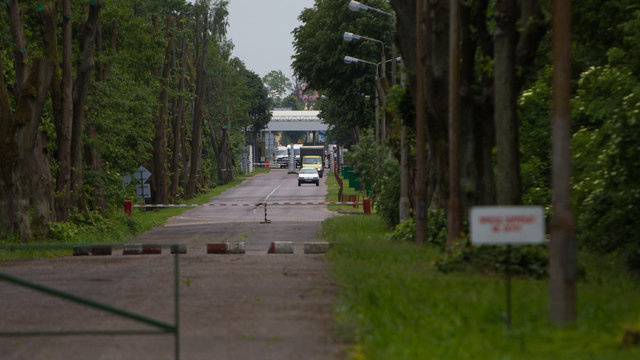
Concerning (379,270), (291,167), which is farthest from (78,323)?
(291,167)

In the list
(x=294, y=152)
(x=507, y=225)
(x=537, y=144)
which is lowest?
Answer: (x=507, y=225)

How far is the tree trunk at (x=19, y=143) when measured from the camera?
64.1 feet

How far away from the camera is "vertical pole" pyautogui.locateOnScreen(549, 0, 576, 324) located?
7988 mm

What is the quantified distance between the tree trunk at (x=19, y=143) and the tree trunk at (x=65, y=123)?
11.9 feet

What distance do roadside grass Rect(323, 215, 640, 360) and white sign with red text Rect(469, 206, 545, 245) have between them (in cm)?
91

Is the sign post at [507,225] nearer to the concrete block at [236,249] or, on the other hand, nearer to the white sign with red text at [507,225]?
the white sign with red text at [507,225]

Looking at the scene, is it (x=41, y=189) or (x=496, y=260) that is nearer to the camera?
(x=496, y=260)

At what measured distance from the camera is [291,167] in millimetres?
104875

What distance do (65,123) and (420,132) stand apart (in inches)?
469

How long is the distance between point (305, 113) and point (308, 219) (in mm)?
112914

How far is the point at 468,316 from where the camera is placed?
8.48 metres

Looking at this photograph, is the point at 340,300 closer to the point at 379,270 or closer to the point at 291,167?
the point at 379,270

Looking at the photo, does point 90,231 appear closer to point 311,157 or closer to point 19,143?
point 19,143

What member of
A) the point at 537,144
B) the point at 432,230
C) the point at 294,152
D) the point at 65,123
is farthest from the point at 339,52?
the point at 294,152
